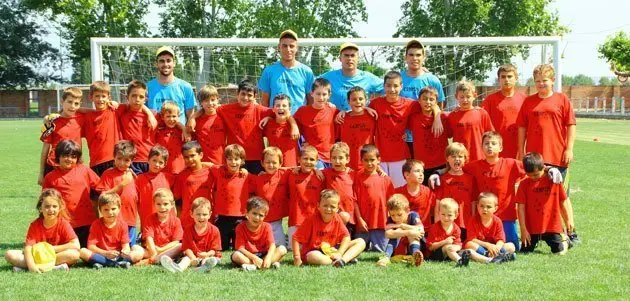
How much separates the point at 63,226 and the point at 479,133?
3.98 metres

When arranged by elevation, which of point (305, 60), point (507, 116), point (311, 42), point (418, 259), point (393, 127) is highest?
point (311, 42)

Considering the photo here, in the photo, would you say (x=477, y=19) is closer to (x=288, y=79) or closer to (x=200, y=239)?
(x=288, y=79)

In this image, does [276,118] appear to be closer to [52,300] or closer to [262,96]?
[262,96]

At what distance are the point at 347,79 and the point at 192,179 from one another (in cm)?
210

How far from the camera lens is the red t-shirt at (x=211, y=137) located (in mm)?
7047

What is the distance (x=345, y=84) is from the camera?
760cm

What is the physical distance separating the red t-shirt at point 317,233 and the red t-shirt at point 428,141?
4.63 feet

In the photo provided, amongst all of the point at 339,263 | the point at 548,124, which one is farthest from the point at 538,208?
the point at 339,263

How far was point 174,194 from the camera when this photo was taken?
265 inches

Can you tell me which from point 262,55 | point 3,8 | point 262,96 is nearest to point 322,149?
point 262,96

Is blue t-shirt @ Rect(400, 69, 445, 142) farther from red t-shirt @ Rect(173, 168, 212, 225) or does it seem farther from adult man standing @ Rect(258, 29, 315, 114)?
red t-shirt @ Rect(173, 168, 212, 225)

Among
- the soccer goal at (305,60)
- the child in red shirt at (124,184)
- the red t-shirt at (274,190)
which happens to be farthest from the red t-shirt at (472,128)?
the soccer goal at (305,60)

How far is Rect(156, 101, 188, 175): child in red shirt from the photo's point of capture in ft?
22.9

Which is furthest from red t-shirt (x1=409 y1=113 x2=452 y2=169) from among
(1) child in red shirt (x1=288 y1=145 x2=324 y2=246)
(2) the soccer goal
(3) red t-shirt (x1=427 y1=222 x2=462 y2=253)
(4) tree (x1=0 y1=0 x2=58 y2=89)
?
(4) tree (x1=0 y1=0 x2=58 y2=89)
